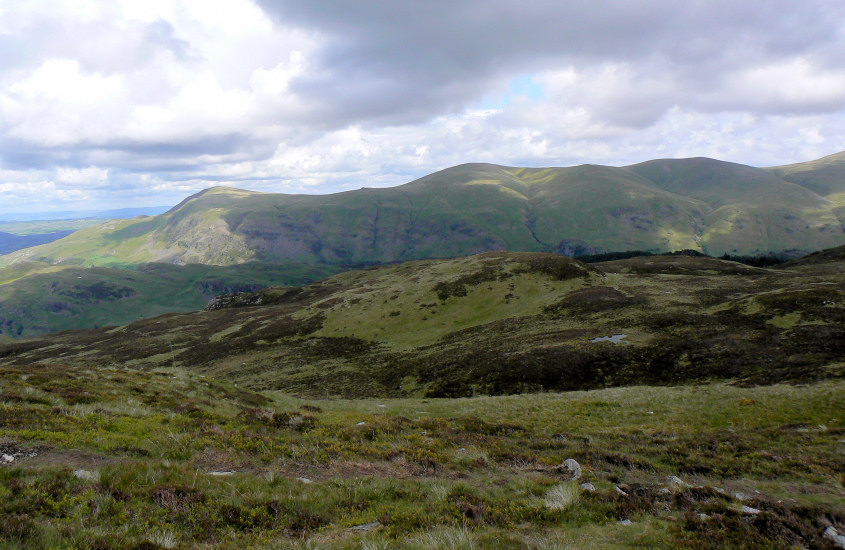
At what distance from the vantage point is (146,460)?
11312 millimetres

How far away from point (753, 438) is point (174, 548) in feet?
70.6

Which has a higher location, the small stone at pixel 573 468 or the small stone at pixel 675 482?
the small stone at pixel 675 482

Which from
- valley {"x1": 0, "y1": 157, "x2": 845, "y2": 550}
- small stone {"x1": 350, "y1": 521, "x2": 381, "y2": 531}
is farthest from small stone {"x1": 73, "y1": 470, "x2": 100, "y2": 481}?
small stone {"x1": 350, "y1": 521, "x2": 381, "y2": 531}

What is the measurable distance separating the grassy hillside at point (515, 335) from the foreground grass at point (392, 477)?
1701 centimetres

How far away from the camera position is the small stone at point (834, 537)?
7.27 metres

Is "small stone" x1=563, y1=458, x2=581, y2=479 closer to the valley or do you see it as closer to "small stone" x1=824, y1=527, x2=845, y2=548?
the valley

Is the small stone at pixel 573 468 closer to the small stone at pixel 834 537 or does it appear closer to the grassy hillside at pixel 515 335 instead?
the small stone at pixel 834 537

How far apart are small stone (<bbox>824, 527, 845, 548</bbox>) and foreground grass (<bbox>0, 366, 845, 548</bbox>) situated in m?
0.15

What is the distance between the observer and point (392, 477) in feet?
38.6

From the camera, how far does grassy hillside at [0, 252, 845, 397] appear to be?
1494 inches

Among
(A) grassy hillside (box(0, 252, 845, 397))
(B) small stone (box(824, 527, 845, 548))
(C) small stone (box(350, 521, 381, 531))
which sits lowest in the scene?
(A) grassy hillside (box(0, 252, 845, 397))

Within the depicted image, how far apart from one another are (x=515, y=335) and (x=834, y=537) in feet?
163

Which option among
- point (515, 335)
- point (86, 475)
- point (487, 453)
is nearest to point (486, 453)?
point (487, 453)

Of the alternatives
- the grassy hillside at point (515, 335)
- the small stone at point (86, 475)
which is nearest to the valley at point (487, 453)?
the small stone at point (86, 475)
